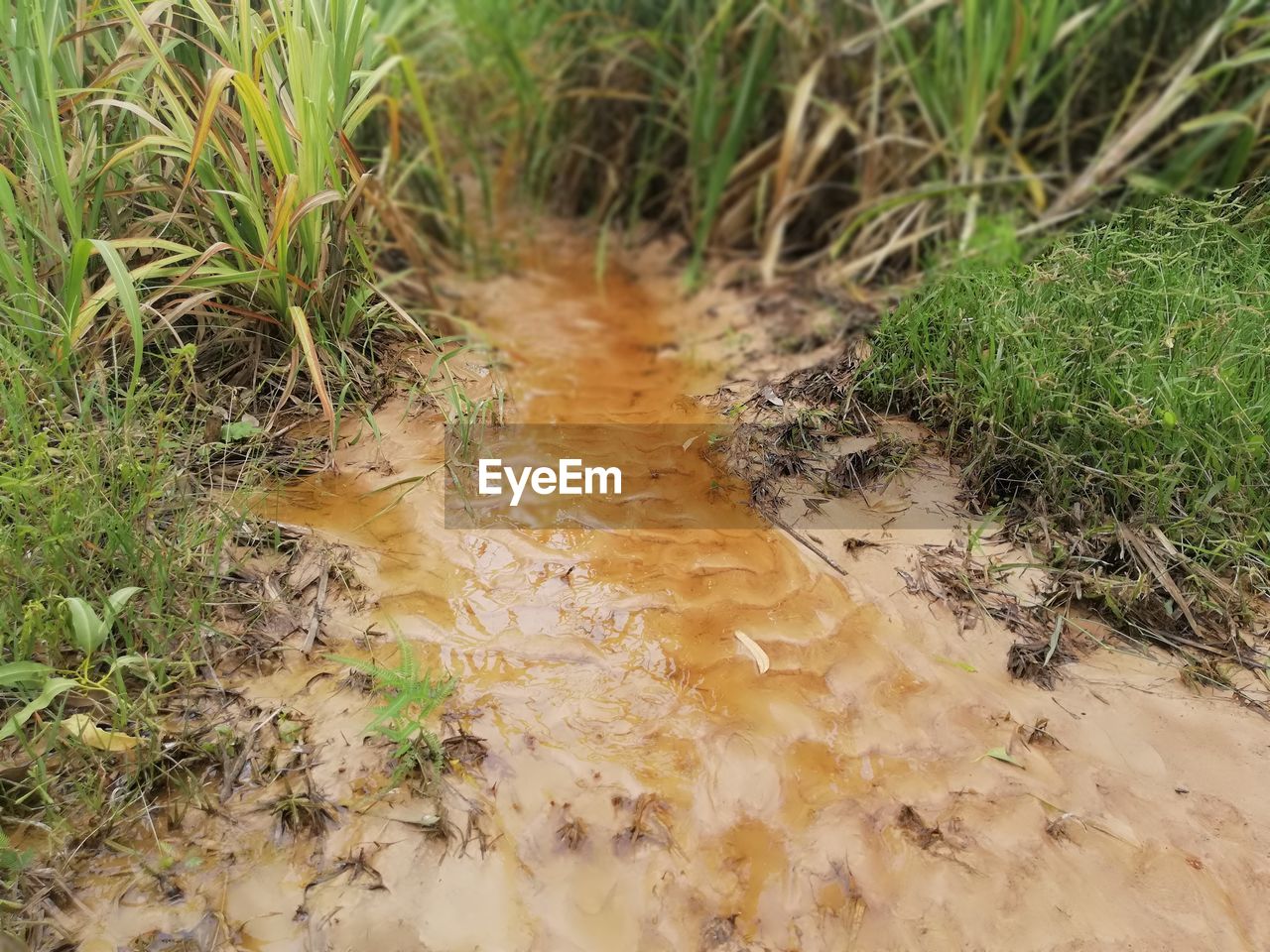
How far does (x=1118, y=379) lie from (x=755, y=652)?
1.02m

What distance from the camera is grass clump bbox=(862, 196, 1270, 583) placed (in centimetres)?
215

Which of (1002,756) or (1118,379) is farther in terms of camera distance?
(1118,379)

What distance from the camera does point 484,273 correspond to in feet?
12.8

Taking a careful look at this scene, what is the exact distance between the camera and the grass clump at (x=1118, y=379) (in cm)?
215

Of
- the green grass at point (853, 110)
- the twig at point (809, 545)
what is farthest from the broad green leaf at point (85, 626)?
the green grass at point (853, 110)

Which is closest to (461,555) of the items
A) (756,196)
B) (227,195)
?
(227,195)

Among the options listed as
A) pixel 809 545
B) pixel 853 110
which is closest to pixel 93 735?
pixel 809 545

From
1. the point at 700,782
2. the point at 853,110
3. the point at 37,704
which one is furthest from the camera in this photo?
the point at 853,110

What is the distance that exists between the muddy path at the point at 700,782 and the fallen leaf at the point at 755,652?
16 mm

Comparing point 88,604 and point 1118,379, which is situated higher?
point 1118,379

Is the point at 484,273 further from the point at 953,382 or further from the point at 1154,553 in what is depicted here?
the point at 1154,553

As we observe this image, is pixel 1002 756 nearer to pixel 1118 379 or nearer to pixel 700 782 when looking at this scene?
pixel 700 782

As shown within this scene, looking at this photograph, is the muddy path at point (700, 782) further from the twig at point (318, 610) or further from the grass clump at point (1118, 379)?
the grass clump at point (1118, 379)

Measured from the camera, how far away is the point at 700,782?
179 centimetres
